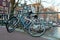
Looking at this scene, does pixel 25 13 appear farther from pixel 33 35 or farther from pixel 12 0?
pixel 12 0

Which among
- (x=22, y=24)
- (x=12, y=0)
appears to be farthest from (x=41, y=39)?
(x=12, y=0)

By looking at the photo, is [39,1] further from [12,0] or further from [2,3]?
[2,3]

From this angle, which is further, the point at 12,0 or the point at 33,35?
the point at 12,0

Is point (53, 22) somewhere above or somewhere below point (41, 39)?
above

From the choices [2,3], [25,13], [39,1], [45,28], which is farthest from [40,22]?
[2,3]

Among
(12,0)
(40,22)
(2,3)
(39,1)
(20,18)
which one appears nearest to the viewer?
(40,22)

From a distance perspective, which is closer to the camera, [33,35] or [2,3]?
[33,35]

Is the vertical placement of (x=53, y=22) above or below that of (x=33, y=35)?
above

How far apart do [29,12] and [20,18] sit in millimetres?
440

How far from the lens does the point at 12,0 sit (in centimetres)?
1647

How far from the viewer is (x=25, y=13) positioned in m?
7.43

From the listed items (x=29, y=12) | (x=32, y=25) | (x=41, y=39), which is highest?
(x=29, y=12)

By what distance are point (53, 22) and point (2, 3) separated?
103ft

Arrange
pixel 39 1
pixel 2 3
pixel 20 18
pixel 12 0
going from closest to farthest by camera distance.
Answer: pixel 20 18 < pixel 12 0 < pixel 39 1 < pixel 2 3
